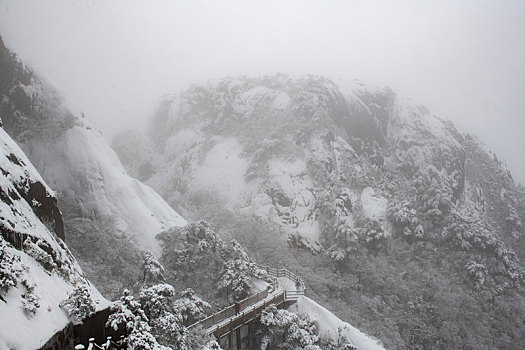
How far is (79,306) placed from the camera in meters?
10.5

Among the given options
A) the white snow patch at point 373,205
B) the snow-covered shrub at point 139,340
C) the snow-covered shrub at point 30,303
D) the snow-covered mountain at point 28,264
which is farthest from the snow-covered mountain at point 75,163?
the white snow patch at point 373,205

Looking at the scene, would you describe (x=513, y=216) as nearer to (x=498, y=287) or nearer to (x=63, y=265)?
(x=498, y=287)

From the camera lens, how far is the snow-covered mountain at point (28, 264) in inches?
339

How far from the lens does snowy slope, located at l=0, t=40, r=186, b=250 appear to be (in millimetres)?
30984

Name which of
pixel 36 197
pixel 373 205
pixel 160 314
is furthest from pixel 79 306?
pixel 373 205

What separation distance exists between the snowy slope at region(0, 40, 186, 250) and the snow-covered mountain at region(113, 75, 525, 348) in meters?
12.2

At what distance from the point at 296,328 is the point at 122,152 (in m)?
49.1

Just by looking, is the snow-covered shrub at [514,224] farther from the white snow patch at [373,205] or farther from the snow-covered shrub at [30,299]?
the snow-covered shrub at [30,299]

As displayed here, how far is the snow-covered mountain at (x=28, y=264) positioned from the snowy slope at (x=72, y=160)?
13.4 m

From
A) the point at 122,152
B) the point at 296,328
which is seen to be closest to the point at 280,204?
the point at 296,328

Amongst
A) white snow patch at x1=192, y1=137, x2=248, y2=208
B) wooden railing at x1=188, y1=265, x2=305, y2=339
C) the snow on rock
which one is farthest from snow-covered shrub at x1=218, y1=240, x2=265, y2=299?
white snow patch at x1=192, y1=137, x2=248, y2=208

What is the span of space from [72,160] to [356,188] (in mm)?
37034

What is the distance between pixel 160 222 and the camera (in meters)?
33.1

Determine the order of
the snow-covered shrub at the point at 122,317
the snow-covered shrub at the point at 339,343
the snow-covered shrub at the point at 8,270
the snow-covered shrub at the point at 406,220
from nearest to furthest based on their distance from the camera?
the snow-covered shrub at the point at 8,270, the snow-covered shrub at the point at 122,317, the snow-covered shrub at the point at 339,343, the snow-covered shrub at the point at 406,220
